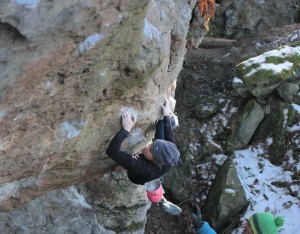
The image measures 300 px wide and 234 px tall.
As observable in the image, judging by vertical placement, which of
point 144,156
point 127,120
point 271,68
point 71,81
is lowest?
point 271,68

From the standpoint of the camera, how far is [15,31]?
3174 mm

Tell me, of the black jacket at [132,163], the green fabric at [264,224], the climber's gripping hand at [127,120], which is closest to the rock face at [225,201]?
the green fabric at [264,224]

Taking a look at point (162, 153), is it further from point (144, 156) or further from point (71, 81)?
point (71, 81)

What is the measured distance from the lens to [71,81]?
3.92m

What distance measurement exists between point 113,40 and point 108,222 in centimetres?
388

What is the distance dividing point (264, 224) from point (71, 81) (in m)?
3.75

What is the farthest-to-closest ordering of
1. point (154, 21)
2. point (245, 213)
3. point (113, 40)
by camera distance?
point (245, 213)
point (154, 21)
point (113, 40)

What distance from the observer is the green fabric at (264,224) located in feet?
18.8

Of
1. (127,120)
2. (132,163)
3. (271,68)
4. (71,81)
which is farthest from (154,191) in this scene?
(271,68)

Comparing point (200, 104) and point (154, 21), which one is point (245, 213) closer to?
point (200, 104)

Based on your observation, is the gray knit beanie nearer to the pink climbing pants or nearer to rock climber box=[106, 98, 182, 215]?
rock climber box=[106, 98, 182, 215]

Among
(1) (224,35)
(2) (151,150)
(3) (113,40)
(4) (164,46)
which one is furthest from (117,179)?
(1) (224,35)

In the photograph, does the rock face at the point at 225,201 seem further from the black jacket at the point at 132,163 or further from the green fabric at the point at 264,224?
the black jacket at the point at 132,163

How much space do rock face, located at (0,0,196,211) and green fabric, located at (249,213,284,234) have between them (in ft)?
7.19
